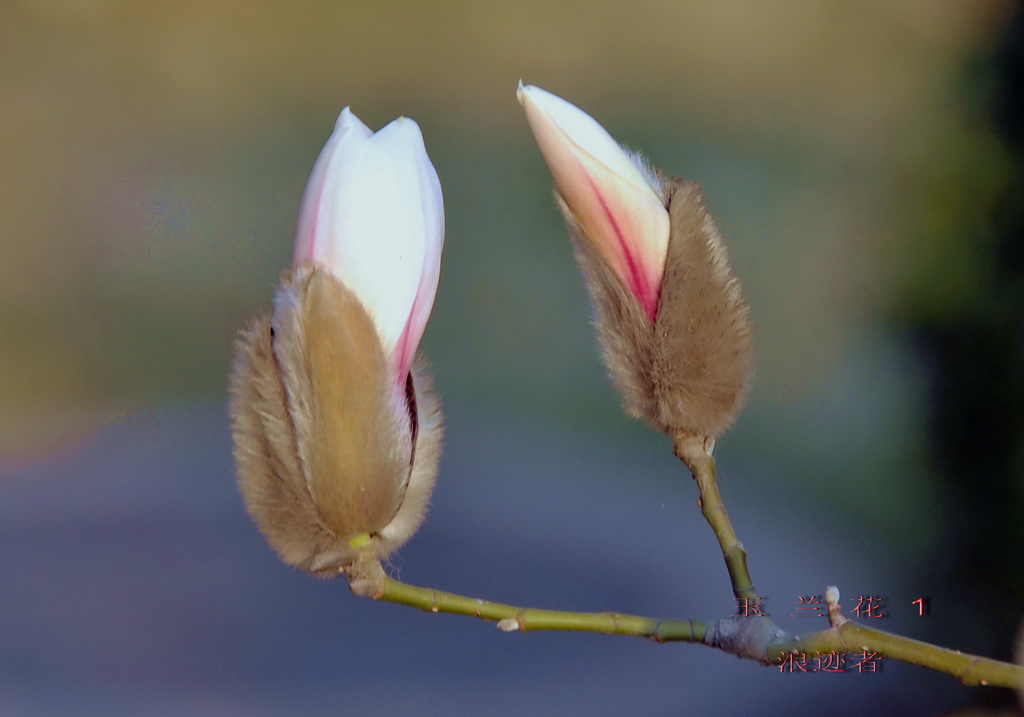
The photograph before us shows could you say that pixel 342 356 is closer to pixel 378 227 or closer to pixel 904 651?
pixel 378 227

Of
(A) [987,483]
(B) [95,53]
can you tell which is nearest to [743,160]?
(A) [987,483]

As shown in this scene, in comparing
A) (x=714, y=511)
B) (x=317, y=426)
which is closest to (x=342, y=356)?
(x=317, y=426)

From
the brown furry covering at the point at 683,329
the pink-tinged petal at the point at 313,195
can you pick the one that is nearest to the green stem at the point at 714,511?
the brown furry covering at the point at 683,329

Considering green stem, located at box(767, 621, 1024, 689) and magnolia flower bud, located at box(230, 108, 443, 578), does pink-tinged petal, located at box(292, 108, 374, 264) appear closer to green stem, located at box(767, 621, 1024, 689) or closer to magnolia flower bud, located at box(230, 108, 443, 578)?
magnolia flower bud, located at box(230, 108, 443, 578)

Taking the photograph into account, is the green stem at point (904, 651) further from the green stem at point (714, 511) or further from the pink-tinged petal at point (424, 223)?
the pink-tinged petal at point (424, 223)

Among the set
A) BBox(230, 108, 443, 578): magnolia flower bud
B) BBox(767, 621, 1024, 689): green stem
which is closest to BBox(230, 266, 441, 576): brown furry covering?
BBox(230, 108, 443, 578): magnolia flower bud

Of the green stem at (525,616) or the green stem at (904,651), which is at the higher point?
the green stem at (525,616)
